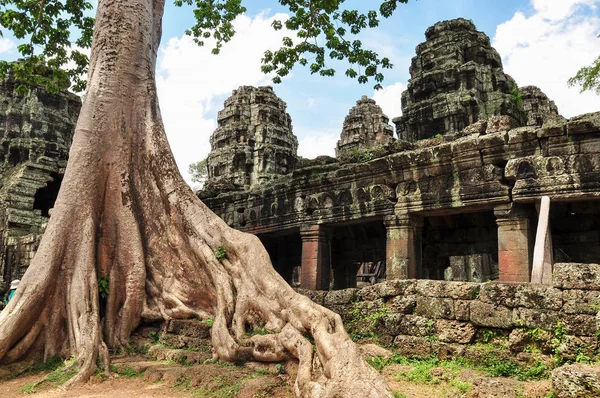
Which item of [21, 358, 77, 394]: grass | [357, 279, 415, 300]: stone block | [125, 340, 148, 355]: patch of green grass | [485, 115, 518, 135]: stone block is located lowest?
[21, 358, 77, 394]: grass

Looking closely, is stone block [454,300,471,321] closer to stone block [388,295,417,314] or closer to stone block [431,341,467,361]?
stone block [431,341,467,361]

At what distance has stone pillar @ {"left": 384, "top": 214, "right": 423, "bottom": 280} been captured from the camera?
828 centimetres

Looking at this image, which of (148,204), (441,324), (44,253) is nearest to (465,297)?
(441,324)

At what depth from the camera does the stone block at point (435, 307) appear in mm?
4500

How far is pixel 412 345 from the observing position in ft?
15.0

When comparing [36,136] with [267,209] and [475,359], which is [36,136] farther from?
[475,359]

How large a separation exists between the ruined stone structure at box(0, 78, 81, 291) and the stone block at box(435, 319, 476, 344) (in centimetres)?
1391

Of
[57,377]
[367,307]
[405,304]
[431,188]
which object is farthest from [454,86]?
[57,377]

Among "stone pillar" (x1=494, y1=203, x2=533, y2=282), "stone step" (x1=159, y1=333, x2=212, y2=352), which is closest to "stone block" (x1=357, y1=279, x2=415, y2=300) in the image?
"stone step" (x1=159, y1=333, x2=212, y2=352)

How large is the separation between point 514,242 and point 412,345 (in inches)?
131

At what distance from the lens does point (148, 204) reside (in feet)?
21.1

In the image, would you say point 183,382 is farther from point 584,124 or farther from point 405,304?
point 584,124

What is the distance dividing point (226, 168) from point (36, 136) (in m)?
8.10

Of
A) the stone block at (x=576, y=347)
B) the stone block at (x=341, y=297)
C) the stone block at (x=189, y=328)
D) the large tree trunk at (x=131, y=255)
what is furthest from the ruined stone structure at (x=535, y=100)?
the stone block at (x=189, y=328)
